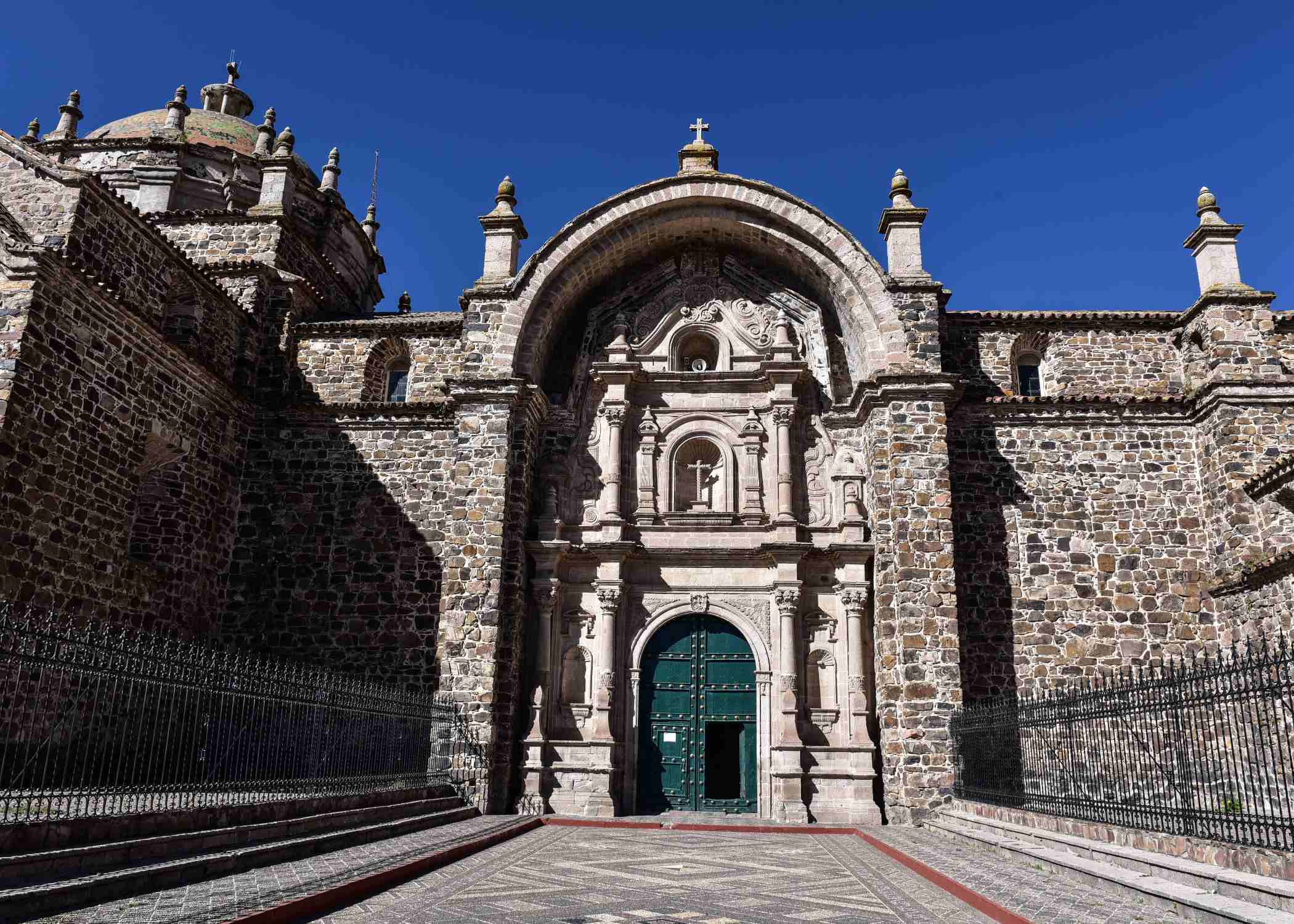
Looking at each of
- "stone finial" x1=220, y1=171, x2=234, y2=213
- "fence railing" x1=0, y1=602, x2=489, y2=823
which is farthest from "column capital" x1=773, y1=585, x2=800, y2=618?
"stone finial" x1=220, y1=171, x2=234, y2=213

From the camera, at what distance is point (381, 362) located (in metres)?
18.1

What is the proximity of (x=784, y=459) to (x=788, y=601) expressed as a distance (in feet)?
8.21

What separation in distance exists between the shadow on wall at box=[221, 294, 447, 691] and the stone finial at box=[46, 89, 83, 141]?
38.3 feet

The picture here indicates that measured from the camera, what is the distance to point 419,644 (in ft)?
51.2

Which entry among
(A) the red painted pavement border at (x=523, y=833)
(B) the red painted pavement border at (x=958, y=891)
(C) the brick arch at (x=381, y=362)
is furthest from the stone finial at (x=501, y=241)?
(B) the red painted pavement border at (x=958, y=891)

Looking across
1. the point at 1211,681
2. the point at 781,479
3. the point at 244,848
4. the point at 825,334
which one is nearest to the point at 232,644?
the point at 244,848

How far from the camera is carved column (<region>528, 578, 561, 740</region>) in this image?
14656mm

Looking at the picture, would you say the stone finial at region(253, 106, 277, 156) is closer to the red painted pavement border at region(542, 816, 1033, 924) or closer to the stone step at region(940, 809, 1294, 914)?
the red painted pavement border at region(542, 816, 1033, 924)

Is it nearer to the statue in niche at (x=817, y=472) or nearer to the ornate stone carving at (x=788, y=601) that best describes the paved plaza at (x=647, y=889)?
the ornate stone carving at (x=788, y=601)

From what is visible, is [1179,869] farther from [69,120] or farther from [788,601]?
[69,120]

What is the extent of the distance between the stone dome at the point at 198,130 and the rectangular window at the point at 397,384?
9.20 m

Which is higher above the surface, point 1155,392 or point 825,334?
point 825,334

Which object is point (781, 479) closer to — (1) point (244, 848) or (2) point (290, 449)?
(2) point (290, 449)

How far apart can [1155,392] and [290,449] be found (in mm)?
15427
